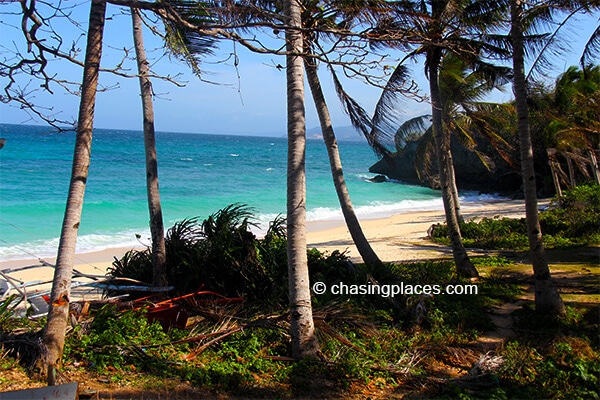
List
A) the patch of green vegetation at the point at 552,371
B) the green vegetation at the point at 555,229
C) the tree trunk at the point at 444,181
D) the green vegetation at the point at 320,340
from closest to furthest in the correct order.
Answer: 1. the green vegetation at the point at 320,340
2. the patch of green vegetation at the point at 552,371
3. the tree trunk at the point at 444,181
4. the green vegetation at the point at 555,229

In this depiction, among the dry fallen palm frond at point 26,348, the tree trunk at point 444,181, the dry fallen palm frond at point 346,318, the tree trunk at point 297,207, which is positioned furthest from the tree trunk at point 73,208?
the tree trunk at point 444,181

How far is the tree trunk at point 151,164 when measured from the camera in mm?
7203

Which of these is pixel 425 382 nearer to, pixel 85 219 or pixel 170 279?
pixel 170 279

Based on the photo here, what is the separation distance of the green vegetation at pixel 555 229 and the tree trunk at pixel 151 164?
32.8 ft

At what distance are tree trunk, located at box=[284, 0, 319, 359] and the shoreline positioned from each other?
341cm

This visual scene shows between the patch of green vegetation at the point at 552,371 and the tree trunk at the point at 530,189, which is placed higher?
the tree trunk at the point at 530,189

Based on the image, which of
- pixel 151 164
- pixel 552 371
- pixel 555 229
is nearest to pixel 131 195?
pixel 555 229

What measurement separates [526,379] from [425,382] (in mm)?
1128

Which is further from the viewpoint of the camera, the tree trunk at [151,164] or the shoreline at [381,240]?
the shoreline at [381,240]

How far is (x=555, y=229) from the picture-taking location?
15070 millimetres

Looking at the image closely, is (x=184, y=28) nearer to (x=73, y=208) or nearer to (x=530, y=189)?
(x=73, y=208)

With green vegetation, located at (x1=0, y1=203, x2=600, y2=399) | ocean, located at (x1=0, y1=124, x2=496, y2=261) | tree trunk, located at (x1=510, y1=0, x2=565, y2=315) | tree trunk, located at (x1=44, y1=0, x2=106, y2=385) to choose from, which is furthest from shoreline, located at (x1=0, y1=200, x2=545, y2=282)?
tree trunk, located at (x1=44, y1=0, x2=106, y2=385)

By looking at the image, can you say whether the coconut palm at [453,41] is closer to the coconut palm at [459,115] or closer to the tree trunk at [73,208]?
the coconut palm at [459,115]

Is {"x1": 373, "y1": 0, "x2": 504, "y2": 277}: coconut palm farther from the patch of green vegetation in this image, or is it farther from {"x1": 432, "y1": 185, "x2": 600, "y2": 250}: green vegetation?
{"x1": 432, "y1": 185, "x2": 600, "y2": 250}: green vegetation
